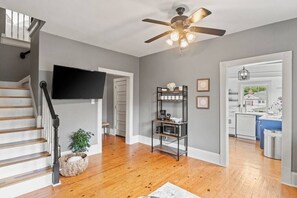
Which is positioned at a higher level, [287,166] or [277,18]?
[277,18]

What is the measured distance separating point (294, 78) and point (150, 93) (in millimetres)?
3129

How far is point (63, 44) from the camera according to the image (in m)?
3.43

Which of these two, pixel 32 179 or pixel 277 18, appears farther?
pixel 277 18

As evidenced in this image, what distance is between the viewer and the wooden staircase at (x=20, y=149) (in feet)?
7.41

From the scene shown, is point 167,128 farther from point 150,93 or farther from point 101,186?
point 101,186

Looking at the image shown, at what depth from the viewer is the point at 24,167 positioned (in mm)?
2438

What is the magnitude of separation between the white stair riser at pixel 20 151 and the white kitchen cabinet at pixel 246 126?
5.65 meters

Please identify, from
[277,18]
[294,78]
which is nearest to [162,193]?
[294,78]

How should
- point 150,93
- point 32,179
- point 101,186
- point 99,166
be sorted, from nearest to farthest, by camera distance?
point 32,179, point 101,186, point 99,166, point 150,93

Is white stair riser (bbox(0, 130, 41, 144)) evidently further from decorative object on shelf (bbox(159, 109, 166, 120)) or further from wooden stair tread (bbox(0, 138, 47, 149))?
decorative object on shelf (bbox(159, 109, 166, 120))

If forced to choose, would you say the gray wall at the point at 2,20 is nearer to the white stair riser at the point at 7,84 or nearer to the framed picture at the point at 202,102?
the white stair riser at the point at 7,84

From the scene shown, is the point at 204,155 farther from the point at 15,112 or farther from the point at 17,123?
the point at 15,112

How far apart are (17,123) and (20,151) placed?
2.05 feet

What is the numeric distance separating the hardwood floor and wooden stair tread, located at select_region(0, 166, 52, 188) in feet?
0.75
